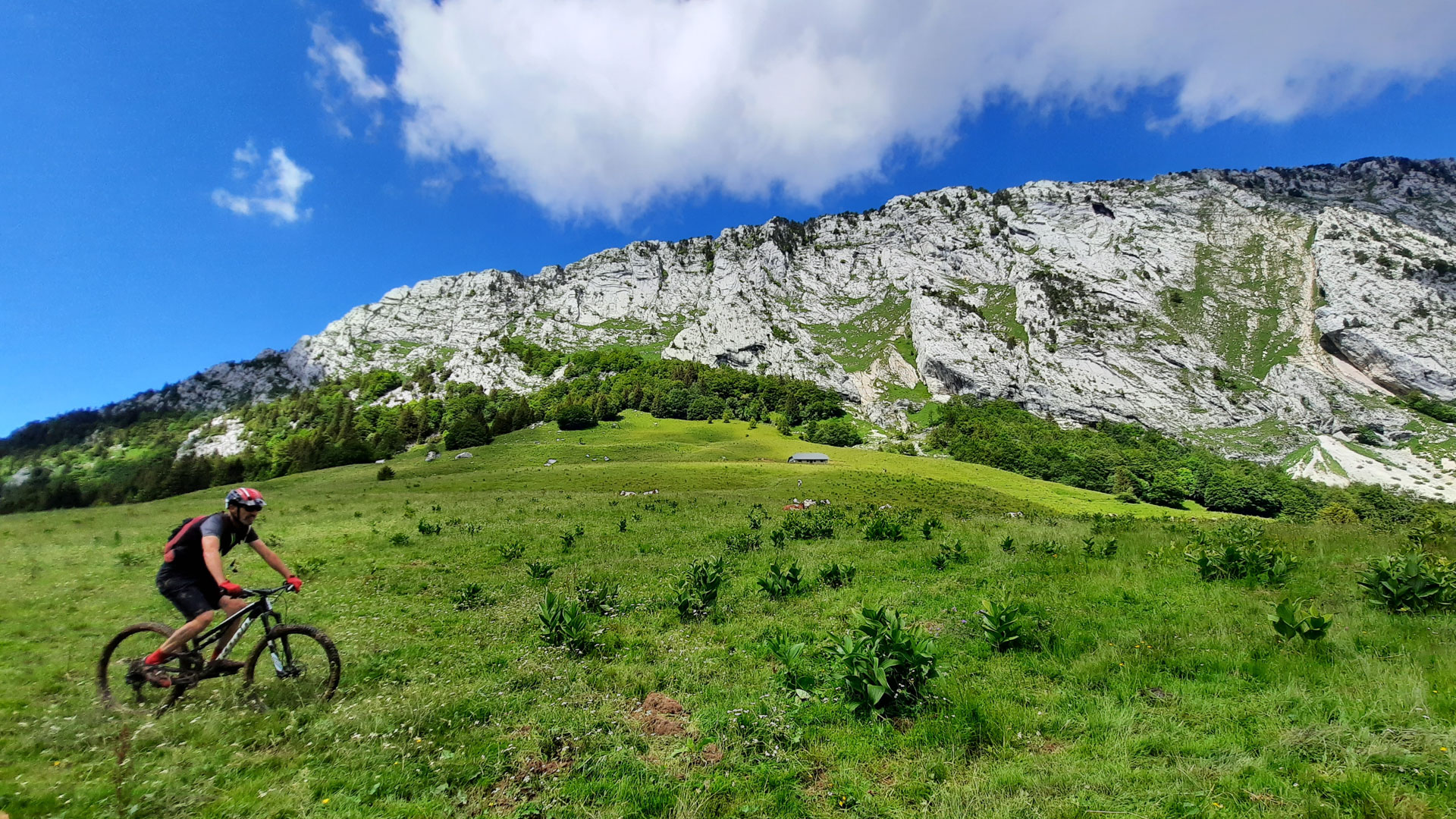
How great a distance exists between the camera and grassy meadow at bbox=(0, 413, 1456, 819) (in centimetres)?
544

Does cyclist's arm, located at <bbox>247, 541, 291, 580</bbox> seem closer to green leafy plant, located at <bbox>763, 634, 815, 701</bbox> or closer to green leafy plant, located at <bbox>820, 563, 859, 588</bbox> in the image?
green leafy plant, located at <bbox>763, 634, 815, 701</bbox>

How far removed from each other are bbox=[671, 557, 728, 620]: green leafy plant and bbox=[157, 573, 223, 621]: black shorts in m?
8.24

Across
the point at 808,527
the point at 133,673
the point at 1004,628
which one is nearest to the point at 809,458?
the point at 808,527

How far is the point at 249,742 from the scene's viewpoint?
6.71m

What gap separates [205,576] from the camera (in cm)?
847

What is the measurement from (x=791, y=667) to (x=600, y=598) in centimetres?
611

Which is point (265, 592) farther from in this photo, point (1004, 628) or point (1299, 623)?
point (1299, 623)

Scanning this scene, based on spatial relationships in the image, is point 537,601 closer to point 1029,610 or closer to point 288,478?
point 1029,610

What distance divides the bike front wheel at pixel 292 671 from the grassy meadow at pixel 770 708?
29 cm

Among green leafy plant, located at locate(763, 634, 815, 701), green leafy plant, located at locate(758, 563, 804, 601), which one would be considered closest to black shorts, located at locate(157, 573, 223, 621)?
green leafy plant, located at locate(763, 634, 815, 701)

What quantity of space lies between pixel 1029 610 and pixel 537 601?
37.7ft

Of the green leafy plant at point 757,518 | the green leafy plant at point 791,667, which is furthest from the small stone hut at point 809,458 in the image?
the green leafy plant at point 791,667

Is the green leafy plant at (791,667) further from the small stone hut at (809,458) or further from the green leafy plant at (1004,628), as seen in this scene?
the small stone hut at (809,458)

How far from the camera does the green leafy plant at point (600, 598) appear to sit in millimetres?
13148
